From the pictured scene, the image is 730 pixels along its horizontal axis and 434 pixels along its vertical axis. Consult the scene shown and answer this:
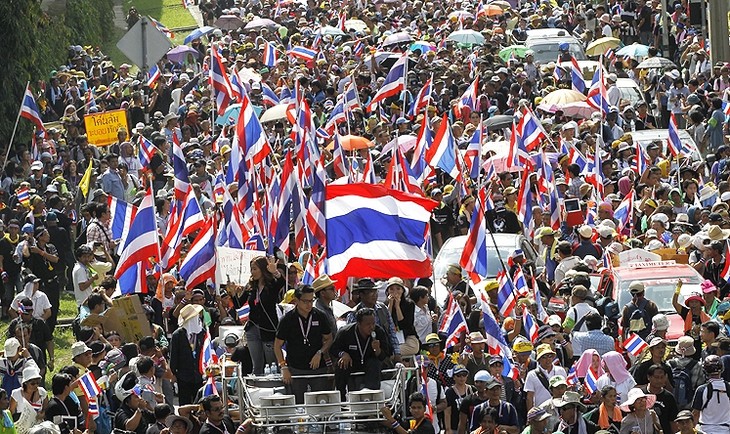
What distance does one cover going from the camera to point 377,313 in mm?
18031

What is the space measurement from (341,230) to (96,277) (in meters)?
4.17

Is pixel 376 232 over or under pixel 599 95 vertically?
over

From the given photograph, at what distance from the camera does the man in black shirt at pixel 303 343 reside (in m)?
17.3

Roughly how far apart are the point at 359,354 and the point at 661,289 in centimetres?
610

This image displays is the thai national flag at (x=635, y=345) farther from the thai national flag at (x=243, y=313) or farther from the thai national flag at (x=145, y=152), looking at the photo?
the thai national flag at (x=145, y=152)

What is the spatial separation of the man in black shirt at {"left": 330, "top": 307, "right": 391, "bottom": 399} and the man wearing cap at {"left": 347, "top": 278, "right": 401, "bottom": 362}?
0.95ft

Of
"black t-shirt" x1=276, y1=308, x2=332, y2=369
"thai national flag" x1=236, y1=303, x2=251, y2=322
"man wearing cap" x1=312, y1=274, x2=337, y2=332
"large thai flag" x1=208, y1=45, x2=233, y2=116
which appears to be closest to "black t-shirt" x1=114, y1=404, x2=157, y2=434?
"black t-shirt" x1=276, y1=308, x2=332, y2=369

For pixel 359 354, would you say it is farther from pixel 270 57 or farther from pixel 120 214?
pixel 270 57

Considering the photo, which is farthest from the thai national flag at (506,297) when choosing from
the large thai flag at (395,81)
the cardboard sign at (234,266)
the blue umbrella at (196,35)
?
the blue umbrella at (196,35)

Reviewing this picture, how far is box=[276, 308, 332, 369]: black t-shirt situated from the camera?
1736cm

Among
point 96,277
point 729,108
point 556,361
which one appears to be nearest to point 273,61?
point 729,108

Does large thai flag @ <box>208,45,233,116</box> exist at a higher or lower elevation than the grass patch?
higher

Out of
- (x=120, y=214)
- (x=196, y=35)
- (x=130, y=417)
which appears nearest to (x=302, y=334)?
(x=130, y=417)

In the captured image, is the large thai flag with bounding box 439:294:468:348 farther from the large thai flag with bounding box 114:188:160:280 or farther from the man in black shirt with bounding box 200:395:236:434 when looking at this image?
the man in black shirt with bounding box 200:395:236:434
